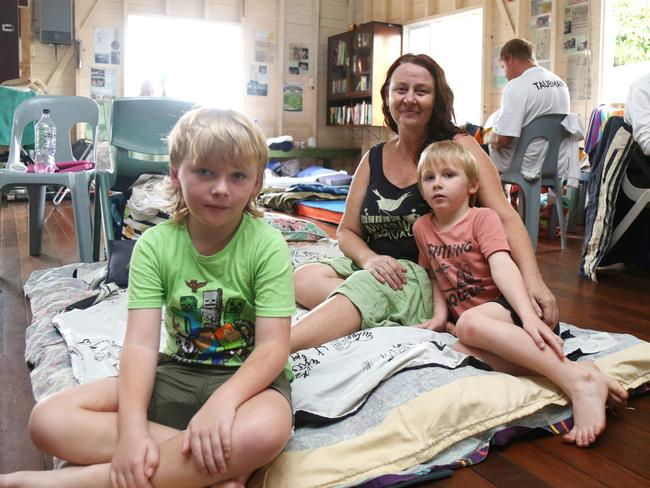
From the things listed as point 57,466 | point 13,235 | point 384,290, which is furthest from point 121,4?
point 57,466

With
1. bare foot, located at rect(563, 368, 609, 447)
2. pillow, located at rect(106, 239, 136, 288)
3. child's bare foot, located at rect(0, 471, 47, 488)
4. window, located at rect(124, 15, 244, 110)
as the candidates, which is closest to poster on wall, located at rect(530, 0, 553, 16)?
window, located at rect(124, 15, 244, 110)

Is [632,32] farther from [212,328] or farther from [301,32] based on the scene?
[212,328]

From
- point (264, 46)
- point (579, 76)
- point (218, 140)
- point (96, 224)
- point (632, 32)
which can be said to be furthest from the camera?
point (264, 46)

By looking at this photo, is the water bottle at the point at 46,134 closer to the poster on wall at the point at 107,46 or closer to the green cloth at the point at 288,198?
the green cloth at the point at 288,198

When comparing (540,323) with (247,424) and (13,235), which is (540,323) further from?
(13,235)

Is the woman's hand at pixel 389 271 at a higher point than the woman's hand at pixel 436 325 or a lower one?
higher

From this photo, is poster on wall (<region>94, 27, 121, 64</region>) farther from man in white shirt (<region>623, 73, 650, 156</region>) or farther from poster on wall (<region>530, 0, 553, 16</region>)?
man in white shirt (<region>623, 73, 650, 156</region>)

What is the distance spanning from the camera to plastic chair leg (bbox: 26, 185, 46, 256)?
11.3 ft

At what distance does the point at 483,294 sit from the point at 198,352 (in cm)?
78

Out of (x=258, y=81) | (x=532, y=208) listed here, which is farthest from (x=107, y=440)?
(x=258, y=81)

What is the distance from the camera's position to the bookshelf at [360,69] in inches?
287

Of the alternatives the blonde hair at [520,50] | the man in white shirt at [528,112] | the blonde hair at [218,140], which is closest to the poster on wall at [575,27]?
the blonde hair at [520,50]

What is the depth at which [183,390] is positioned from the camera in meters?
1.19

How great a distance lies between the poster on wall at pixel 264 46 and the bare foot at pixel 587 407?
7053mm
